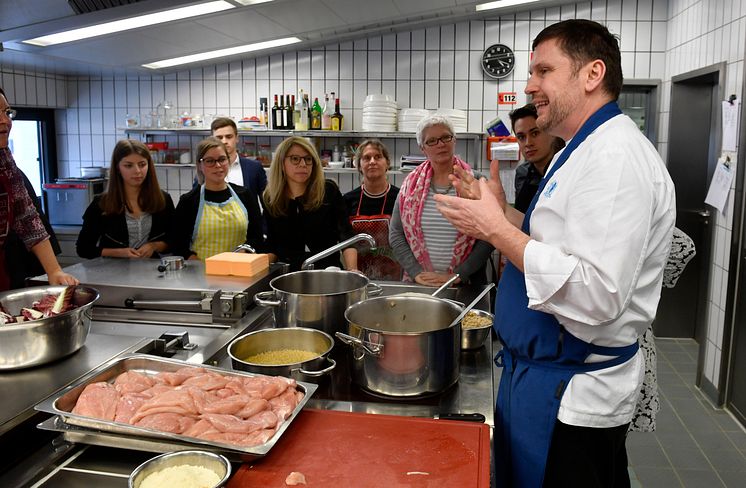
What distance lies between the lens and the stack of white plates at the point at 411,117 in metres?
5.14

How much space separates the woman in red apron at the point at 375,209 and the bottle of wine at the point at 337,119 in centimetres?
173

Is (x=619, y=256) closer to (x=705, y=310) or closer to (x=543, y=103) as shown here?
(x=543, y=103)

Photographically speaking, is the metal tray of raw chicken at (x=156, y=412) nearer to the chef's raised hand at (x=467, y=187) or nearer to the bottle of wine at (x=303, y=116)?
the chef's raised hand at (x=467, y=187)

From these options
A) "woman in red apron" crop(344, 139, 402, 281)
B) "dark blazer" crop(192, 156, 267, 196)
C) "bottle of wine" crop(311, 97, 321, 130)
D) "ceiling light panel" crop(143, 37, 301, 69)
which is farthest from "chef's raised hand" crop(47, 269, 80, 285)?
"bottle of wine" crop(311, 97, 321, 130)

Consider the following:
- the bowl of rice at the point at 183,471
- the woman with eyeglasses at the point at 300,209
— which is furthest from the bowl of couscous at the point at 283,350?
the woman with eyeglasses at the point at 300,209

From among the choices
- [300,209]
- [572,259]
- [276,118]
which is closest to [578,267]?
[572,259]

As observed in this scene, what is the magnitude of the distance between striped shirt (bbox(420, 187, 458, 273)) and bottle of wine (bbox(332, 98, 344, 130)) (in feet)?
8.58

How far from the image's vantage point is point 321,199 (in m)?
3.15

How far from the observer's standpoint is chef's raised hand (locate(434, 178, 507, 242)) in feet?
4.73

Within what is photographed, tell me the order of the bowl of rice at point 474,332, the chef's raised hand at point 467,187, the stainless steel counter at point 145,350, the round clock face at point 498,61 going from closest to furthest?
1. the stainless steel counter at point 145,350
2. the chef's raised hand at point 467,187
3. the bowl of rice at point 474,332
4. the round clock face at point 498,61

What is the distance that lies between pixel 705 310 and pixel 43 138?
579 centimetres

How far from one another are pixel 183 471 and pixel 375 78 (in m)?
4.76

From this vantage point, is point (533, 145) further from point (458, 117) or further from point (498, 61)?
point (498, 61)

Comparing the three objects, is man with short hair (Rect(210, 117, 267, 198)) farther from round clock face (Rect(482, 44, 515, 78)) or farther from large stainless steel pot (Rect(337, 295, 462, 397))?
large stainless steel pot (Rect(337, 295, 462, 397))
